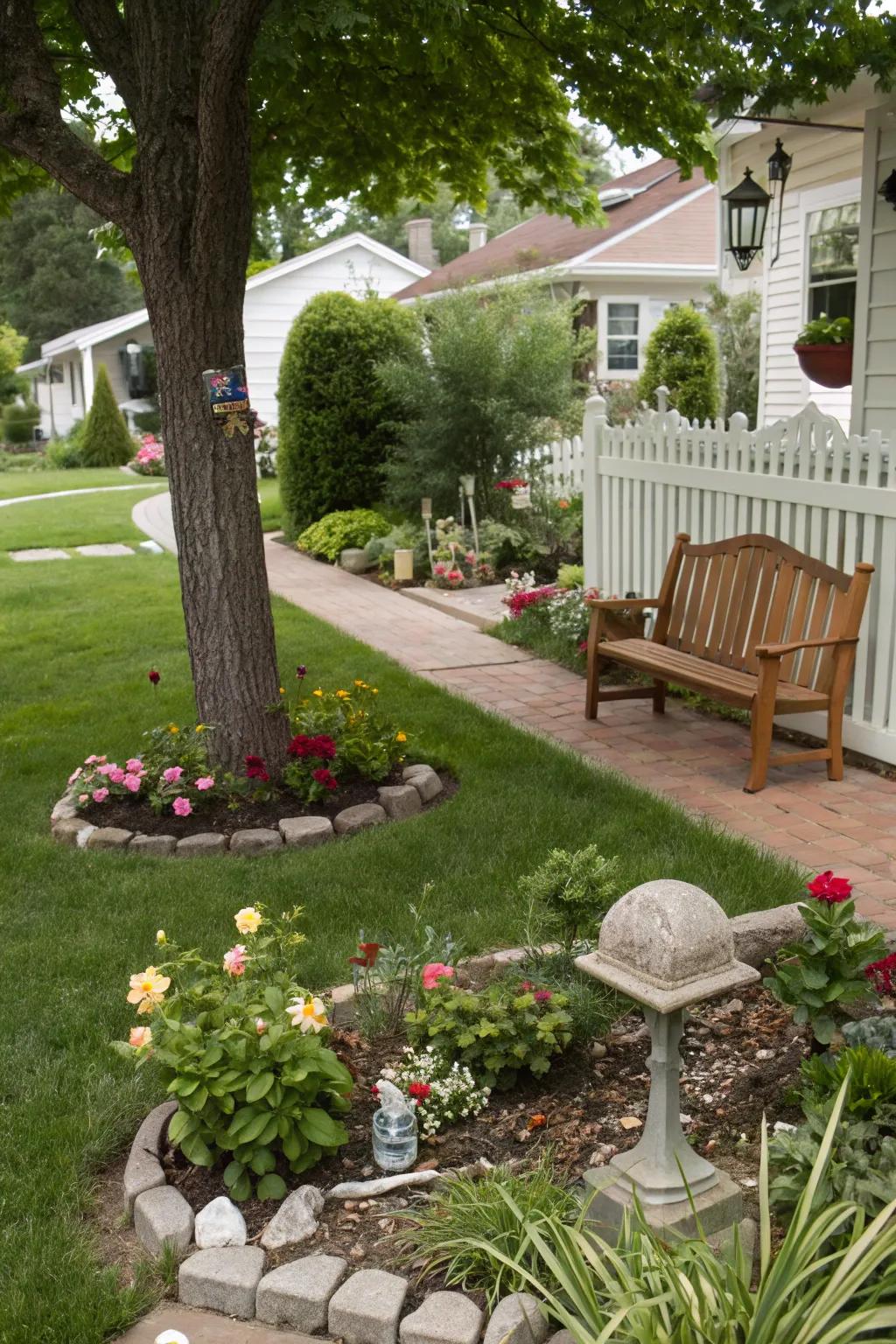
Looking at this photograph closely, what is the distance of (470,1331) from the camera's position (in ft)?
7.91

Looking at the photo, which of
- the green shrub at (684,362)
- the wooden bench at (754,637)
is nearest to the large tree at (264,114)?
the wooden bench at (754,637)

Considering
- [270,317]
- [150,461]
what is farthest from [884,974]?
[270,317]

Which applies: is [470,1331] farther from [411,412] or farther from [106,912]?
[411,412]

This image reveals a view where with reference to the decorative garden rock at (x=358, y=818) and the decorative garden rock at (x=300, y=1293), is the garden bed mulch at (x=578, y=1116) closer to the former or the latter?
the decorative garden rock at (x=300, y=1293)

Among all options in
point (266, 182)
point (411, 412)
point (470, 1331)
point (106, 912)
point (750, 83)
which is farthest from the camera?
point (411, 412)

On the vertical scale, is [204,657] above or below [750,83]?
below

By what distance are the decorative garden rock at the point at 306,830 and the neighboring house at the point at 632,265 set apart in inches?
644

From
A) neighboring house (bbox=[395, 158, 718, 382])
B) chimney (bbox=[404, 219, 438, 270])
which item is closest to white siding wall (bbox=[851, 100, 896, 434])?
neighboring house (bbox=[395, 158, 718, 382])

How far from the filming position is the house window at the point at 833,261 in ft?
34.9

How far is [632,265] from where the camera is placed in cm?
2111

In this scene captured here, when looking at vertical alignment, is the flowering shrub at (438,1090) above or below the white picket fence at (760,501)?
below

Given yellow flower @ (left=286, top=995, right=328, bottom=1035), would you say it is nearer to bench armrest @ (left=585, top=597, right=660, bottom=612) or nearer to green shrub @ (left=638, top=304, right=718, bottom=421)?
bench armrest @ (left=585, top=597, right=660, bottom=612)

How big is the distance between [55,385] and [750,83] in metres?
39.4

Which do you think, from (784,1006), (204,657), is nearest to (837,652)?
(784,1006)
